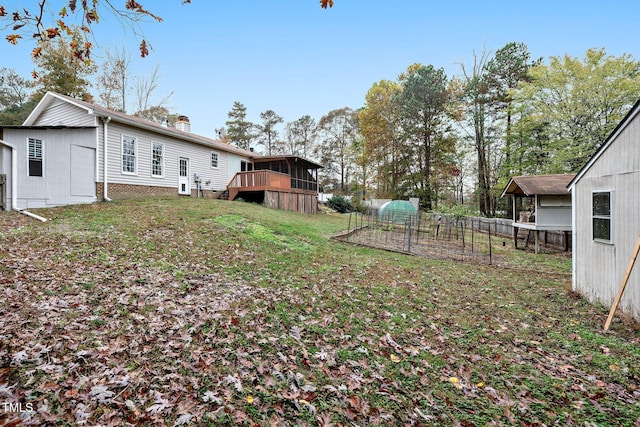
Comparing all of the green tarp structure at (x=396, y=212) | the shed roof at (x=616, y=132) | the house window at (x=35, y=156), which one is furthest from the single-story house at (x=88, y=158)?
the shed roof at (x=616, y=132)

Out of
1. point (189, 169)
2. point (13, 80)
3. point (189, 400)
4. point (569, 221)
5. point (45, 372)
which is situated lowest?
point (189, 400)

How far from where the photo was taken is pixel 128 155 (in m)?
12.6

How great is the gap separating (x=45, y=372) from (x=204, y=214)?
335 inches

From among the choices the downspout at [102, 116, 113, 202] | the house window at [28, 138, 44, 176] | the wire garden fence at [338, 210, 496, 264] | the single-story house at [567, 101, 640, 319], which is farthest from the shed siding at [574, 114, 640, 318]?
the house window at [28, 138, 44, 176]

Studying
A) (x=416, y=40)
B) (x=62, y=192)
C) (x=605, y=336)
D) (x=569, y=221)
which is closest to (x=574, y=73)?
(x=569, y=221)

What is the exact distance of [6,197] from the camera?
9.34 meters

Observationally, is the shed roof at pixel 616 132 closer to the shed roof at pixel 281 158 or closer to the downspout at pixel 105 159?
the shed roof at pixel 281 158

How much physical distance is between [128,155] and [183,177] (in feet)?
10.2

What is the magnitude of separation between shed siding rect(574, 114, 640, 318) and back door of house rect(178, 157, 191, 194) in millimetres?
16146

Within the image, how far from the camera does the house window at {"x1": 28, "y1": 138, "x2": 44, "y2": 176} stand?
404 inches

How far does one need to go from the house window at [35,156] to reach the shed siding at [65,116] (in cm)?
201

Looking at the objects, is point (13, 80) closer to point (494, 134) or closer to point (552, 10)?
point (552, 10)

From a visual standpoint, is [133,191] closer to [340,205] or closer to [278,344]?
[278,344]

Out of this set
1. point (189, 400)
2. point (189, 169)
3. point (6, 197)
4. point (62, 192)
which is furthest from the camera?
point (189, 169)
